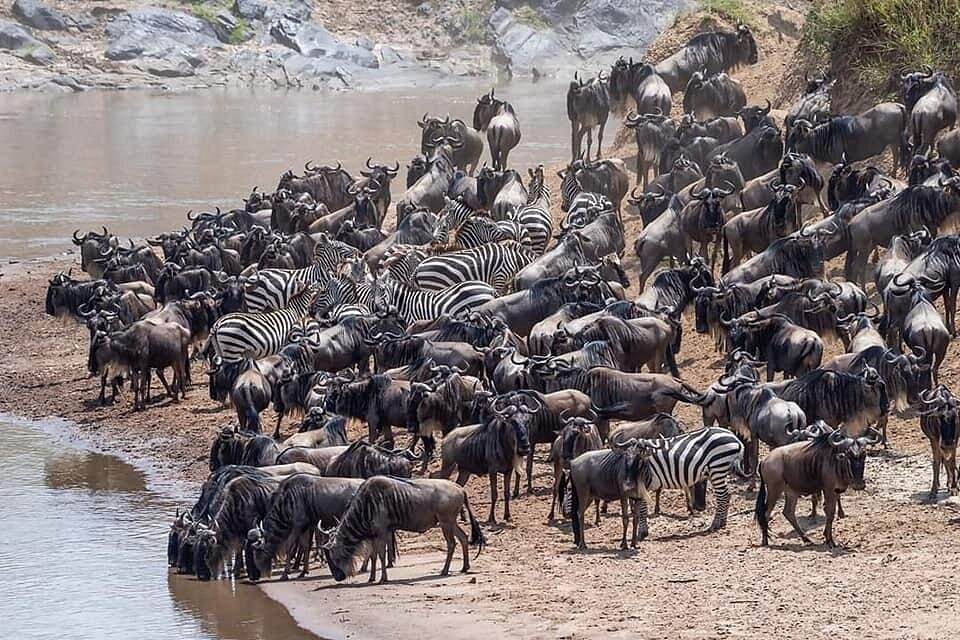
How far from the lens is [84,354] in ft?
60.4

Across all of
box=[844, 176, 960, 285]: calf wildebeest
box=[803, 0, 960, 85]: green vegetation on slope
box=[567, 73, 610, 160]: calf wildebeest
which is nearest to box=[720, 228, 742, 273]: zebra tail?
box=[844, 176, 960, 285]: calf wildebeest

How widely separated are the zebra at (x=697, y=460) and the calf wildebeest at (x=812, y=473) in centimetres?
35

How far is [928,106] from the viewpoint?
60.3 feet

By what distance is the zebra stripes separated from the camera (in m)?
16.3

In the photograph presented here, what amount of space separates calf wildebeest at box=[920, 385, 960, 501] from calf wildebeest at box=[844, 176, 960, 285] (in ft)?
15.1

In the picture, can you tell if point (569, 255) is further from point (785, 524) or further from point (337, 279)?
point (785, 524)

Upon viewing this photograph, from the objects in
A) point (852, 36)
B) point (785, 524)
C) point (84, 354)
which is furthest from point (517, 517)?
point (852, 36)

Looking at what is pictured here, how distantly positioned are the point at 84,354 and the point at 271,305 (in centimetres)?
228

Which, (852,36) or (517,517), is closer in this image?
(517,517)

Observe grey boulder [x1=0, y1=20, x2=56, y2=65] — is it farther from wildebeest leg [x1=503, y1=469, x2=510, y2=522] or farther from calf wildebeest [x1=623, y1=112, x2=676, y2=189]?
wildebeest leg [x1=503, y1=469, x2=510, y2=522]

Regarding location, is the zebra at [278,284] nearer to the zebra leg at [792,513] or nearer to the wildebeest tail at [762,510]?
the wildebeest tail at [762,510]

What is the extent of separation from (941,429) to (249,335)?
24.1 ft

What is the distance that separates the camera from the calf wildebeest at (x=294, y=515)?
1147 centimetres

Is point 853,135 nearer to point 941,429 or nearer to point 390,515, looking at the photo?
point 941,429
